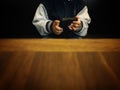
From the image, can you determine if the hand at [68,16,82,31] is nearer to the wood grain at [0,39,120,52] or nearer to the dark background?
the dark background

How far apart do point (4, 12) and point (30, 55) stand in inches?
33.4

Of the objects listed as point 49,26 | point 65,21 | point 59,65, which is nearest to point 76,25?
point 65,21

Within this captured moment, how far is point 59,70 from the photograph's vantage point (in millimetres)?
894

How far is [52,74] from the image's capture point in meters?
0.84

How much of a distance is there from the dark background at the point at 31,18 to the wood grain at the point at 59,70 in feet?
2.25

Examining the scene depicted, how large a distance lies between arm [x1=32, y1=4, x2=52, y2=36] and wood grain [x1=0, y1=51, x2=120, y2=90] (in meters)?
0.62

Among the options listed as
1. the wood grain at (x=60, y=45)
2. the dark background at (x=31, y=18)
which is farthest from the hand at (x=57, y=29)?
the wood grain at (x=60, y=45)

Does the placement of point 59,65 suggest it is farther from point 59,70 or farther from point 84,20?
point 84,20

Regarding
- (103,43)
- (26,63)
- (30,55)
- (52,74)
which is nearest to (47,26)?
(103,43)

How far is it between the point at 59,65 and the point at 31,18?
0.92 m

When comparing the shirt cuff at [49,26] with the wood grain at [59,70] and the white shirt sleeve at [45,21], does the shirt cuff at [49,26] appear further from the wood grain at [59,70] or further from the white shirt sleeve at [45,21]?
the wood grain at [59,70]

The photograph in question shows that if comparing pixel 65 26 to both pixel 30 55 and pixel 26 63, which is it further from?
pixel 26 63

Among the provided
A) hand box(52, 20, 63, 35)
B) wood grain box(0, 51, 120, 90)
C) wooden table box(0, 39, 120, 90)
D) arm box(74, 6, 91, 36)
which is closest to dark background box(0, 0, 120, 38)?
arm box(74, 6, 91, 36)

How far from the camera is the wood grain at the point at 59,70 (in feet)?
2.44
